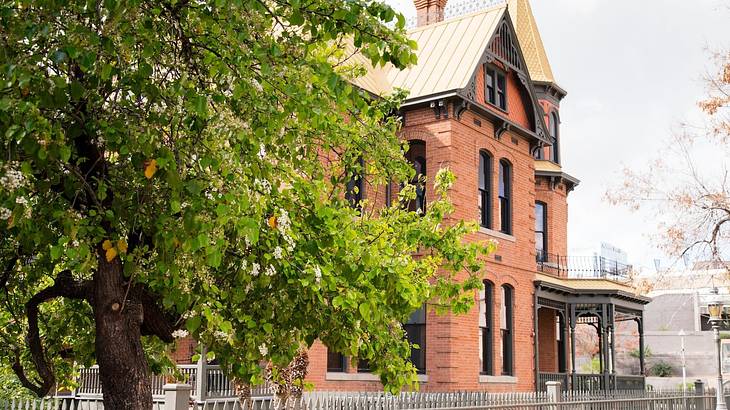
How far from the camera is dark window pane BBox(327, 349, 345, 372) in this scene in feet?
70.6

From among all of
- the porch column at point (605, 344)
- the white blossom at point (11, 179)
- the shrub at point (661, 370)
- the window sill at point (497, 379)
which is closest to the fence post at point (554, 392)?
the window sill at point (497, 379)

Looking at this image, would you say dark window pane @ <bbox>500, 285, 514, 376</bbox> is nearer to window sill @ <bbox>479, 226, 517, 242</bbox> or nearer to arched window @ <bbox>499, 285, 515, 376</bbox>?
arched window @ <bbox>499, 285, 515, 376</bbox>

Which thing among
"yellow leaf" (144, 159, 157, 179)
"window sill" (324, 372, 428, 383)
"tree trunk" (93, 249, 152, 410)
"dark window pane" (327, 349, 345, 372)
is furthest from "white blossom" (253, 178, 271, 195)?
"dark window pane" (327, 349, 345, 372)

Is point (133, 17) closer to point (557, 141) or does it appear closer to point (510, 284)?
point (510, 284)

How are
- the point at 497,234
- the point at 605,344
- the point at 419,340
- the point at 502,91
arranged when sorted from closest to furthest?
the point at 419,340 < the point at 497,234 < the point at 502,91 < the point at 605,344

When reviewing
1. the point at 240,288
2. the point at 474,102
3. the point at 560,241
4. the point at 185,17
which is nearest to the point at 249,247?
the point at 240,288

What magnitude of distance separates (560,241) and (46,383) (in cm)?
2795

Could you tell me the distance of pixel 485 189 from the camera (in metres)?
24.4

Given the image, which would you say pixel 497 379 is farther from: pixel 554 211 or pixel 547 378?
pixel 554 211

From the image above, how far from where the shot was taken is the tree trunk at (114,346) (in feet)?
25.1

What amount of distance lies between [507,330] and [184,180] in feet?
63.7

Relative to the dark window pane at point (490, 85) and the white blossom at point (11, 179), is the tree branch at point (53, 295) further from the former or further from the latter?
the dark window pane at point (490, 85)

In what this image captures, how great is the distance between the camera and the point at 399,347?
394 inches

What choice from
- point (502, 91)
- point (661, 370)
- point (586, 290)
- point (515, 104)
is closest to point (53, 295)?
point (502, 91)
